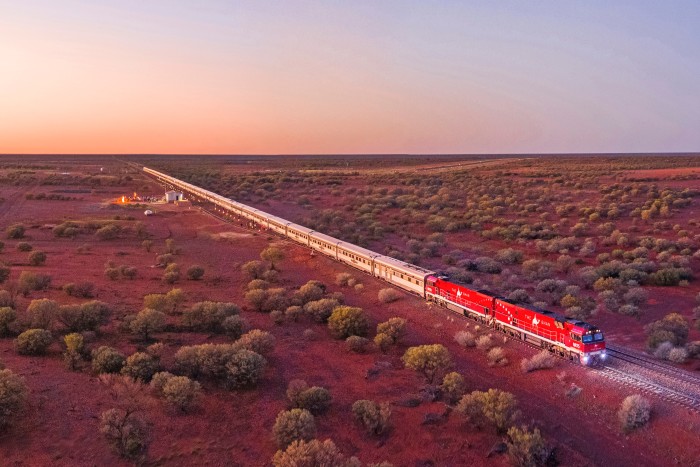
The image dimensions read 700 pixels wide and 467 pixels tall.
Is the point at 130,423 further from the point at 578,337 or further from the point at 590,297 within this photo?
the point at 590,297

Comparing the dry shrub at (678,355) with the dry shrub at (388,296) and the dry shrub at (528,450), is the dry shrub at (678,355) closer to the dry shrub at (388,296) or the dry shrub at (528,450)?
the dry shrub at (528,450)

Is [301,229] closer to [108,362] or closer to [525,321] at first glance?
[525,321]

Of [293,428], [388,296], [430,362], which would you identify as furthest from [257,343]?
[388,296]

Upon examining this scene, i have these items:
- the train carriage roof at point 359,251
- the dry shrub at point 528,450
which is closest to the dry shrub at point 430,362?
the dry shrub at point 528,450

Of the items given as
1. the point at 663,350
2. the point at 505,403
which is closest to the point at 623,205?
the point at 663,350

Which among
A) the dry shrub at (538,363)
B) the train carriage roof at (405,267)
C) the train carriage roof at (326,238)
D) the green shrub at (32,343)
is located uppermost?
the train carriage roof at (326,238)
